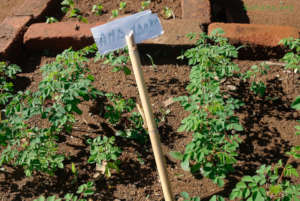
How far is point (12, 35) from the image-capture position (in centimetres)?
360

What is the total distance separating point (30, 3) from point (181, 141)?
2827 millimetres

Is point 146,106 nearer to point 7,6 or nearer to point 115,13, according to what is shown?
point 115,13

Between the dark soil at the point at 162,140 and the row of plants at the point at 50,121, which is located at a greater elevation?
the row of plants at the point at 50,121

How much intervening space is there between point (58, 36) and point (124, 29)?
1.96 m

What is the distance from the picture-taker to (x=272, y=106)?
9.64 ft

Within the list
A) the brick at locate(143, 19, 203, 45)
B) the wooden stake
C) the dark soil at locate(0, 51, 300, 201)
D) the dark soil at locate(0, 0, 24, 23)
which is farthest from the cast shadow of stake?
the dark soil at locate(0, 0, 24, 23)

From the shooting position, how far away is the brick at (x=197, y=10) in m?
3.71

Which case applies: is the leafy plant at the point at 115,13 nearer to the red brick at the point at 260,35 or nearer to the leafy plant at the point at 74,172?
the red brick at the point at 260,35

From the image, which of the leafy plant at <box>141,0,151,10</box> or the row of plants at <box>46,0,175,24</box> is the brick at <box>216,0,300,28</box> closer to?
the row of plants at <box>46,0,175,24</box>

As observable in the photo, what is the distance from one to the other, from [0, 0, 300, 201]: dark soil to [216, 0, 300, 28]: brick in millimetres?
1111

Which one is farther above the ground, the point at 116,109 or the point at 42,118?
the point at 42,118

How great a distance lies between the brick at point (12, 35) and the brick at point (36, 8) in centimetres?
12

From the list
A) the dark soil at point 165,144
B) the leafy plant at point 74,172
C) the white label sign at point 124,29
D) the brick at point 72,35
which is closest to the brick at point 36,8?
the brick at point 72,35

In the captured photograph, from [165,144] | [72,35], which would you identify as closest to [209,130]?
[165,144]
